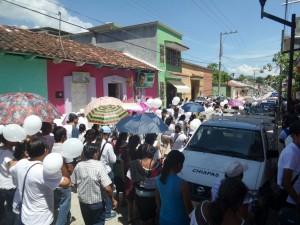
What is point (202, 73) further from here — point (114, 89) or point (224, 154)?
point (224, 154)

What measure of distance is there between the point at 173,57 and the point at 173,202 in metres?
21.4

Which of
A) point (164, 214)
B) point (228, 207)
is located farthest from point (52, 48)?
point (228, 207)

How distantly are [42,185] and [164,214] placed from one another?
1370mm

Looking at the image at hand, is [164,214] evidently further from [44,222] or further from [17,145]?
[17,145]

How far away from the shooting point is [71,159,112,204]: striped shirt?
11.3ft

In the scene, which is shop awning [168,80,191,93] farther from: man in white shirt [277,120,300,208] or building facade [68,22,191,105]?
man in white shirt [277,120,300,208]

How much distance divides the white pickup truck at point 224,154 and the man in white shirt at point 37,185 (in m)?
2.25

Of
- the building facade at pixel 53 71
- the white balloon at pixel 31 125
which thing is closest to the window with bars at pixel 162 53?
the building facade at pixel 53 71

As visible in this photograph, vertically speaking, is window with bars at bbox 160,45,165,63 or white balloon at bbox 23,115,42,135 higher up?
window with bars at bbox 160,45,165,63

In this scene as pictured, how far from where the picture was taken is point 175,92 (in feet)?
81.0

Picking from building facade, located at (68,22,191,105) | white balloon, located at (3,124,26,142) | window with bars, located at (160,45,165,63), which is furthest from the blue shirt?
Result: window with bars, located at (160,45,165,63)

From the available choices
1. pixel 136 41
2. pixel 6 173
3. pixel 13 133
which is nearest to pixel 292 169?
pixel 13 133

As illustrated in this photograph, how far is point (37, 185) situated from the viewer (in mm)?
2787

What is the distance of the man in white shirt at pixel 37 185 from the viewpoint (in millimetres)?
2770
